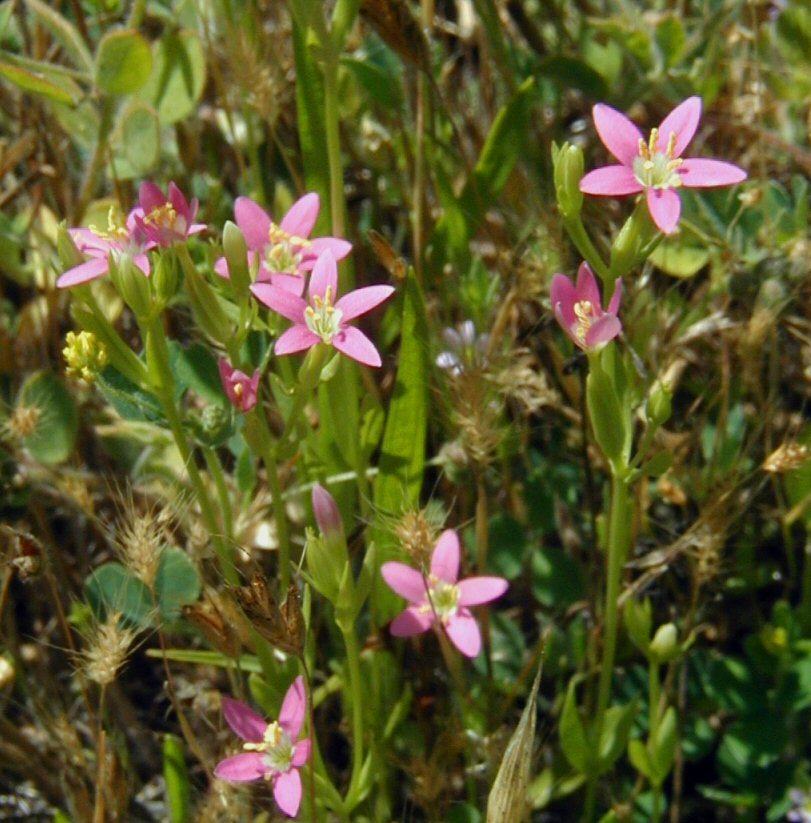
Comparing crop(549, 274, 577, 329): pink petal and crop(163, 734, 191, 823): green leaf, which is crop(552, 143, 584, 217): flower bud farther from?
crop(163, 734, 191, 823): green leaf

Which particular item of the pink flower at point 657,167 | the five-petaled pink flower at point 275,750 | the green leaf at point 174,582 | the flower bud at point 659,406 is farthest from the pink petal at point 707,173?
the green leaf at point 174,582

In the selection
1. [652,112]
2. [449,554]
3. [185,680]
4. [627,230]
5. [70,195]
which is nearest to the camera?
[627,230]

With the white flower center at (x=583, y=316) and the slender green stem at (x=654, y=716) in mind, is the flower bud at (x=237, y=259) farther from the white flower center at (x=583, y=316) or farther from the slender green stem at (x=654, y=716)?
the slender green stem at (x=654, y=716)

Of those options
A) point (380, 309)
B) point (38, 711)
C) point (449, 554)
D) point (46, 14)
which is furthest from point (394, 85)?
point (38, 711)

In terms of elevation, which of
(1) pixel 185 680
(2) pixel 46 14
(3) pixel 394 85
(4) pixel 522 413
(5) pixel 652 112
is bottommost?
(1) pixel 185 680

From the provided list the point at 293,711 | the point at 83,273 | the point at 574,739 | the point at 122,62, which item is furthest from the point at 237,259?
the point at 574,739

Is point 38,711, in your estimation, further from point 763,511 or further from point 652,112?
point 652,112
